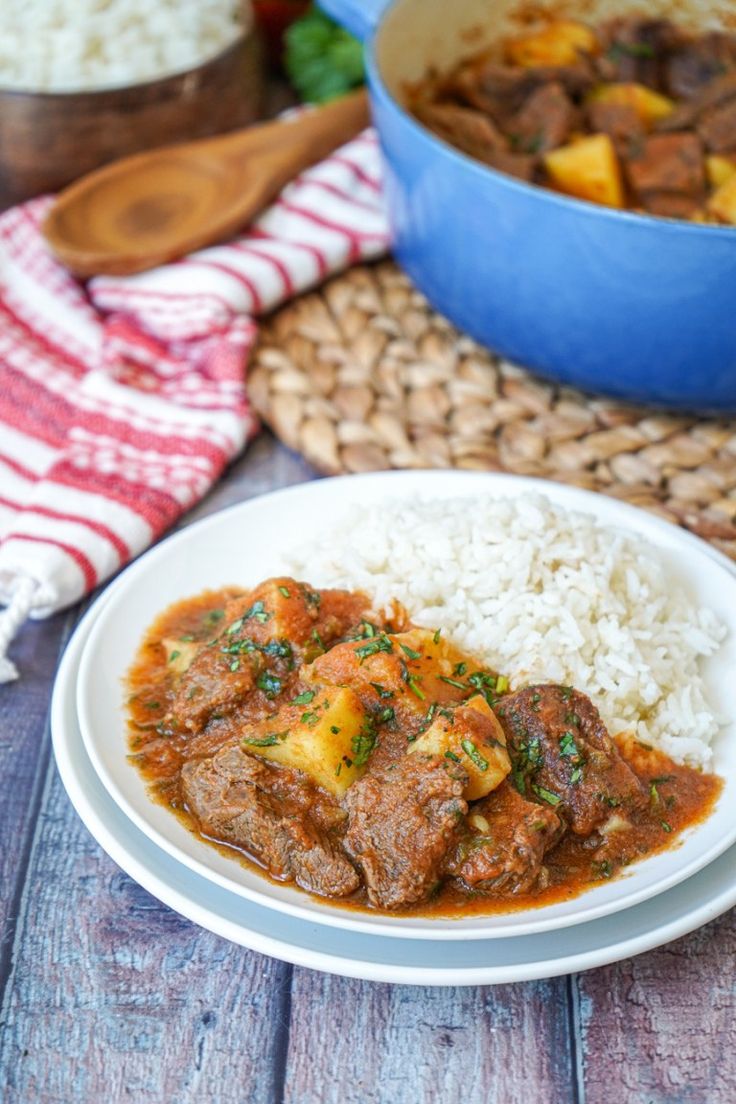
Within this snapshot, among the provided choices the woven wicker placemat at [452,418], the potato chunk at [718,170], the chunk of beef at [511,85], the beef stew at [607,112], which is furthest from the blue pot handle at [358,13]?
the potato chunk at [718,170]

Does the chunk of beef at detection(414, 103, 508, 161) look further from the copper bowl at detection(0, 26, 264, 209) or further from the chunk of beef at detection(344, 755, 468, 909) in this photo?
the chunk of beef at detection(344, 755, 468, 909)

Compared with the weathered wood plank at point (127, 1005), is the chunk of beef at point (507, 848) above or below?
above

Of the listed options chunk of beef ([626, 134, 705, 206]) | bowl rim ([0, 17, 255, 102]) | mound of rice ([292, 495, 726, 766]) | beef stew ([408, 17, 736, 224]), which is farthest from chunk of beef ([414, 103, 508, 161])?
mound of rice ([292, 495, 726, 766])

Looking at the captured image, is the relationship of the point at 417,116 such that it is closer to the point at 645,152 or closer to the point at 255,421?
the point at 645,152

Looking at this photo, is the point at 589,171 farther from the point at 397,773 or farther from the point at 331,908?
the point at 331,908

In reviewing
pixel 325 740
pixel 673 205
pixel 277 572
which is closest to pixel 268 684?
pixel 325 740

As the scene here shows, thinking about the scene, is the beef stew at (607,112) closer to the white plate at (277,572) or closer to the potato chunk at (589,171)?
the potato chunk at (589,171)
